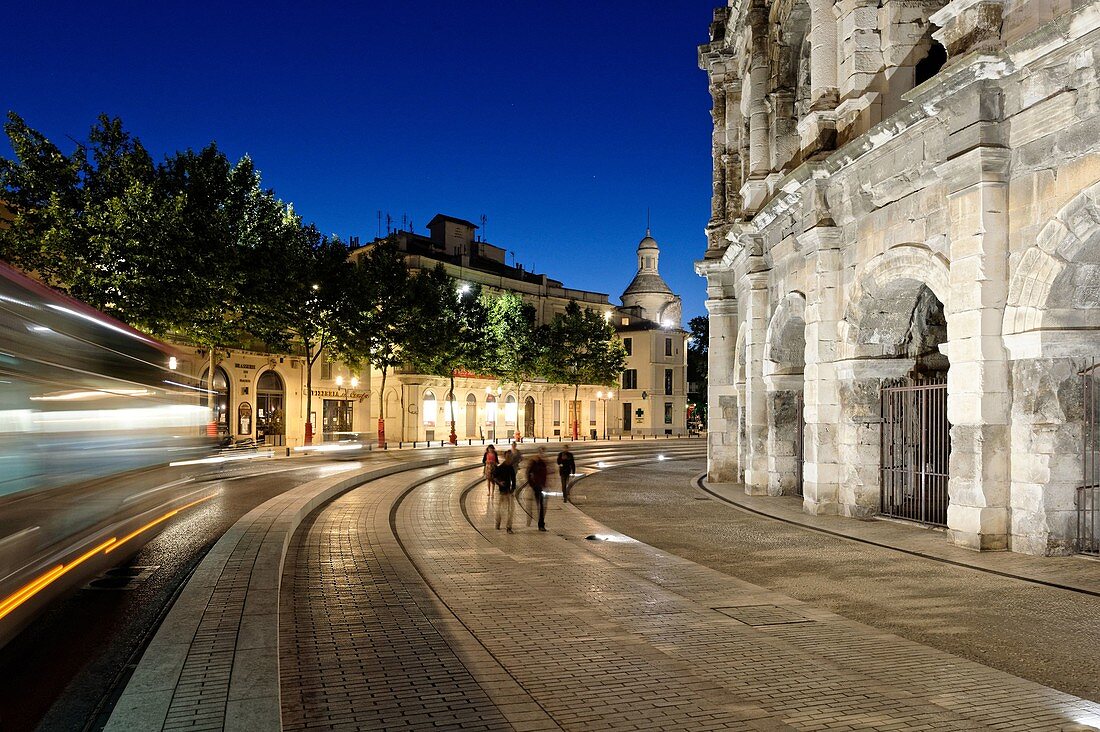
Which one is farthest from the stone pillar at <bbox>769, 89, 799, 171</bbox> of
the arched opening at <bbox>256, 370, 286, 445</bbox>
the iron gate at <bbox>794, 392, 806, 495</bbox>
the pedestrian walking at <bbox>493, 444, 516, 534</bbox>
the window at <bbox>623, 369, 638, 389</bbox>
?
the window at <bbox>623, 369, 638, 389</bbox>

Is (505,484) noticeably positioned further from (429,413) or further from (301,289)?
(429,413)

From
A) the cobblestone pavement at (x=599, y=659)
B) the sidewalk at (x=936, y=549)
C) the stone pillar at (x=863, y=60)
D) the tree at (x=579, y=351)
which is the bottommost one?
the sidewalk at (x=936, y=549)

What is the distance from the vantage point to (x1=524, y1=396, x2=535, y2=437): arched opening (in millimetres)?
68250

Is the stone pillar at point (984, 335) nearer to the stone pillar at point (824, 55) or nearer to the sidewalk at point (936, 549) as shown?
the sidewalk at point (936, 549)

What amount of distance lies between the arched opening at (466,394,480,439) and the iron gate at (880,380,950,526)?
4719cm

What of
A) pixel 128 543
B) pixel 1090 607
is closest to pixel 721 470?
pixel 1090 607

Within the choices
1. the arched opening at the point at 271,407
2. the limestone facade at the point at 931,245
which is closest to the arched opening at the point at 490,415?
the arched opening at the point at 271,407

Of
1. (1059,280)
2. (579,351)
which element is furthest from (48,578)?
(579,351)

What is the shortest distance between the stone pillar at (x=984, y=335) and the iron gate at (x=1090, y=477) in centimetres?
99

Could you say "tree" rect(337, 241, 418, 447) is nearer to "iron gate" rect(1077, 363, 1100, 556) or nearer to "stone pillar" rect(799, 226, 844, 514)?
"stone pillar" rect(799, 226, 844, 514)

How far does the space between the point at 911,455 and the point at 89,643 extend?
14482 millimetres

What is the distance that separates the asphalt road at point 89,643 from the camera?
627cm

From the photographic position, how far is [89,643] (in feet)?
26.5

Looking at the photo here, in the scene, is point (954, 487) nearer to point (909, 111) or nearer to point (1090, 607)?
point (1090, 607)
